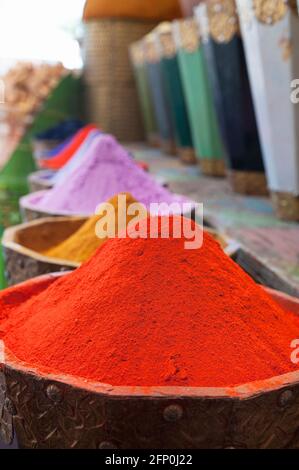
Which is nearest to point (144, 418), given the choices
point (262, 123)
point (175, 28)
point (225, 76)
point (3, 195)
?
point (262, 123)

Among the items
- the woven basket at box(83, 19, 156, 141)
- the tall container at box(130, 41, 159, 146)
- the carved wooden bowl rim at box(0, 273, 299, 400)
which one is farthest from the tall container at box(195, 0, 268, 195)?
the woven basket at box(83, 19, 156, 141)

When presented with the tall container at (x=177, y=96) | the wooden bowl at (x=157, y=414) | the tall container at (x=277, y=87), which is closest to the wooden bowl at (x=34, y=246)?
the wooden bowl at (x=157, y=414)

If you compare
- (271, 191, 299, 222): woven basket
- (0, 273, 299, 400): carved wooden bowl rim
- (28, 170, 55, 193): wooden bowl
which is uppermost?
(0, 273, 299, 400): carved wooden bowl rim

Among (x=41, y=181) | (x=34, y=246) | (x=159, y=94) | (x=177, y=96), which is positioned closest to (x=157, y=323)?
(x=34, y=246)

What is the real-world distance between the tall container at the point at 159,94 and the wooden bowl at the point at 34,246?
5.55ft

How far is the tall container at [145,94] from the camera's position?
3014mm

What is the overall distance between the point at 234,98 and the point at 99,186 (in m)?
0.57

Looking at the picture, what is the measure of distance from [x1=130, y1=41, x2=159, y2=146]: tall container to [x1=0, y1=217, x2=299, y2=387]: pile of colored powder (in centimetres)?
247

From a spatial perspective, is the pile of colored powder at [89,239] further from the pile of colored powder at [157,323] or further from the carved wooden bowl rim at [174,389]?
the carved wooden bowl rim at [174,389]

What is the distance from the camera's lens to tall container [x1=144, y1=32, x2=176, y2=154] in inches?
102

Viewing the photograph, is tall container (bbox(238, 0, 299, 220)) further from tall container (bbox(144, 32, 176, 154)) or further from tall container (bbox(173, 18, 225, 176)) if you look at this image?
tall container (bbox(144, 32, 176, 154))
